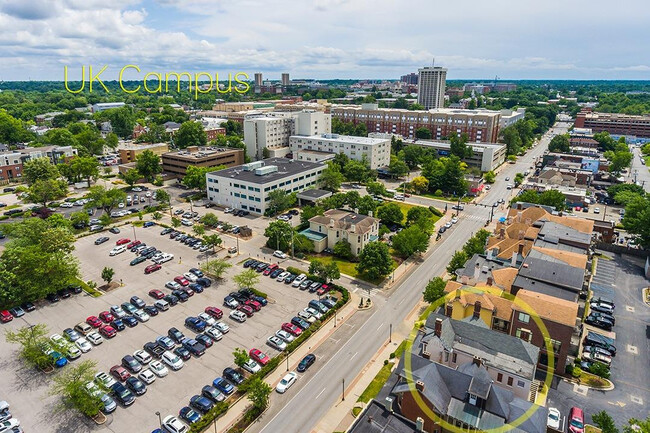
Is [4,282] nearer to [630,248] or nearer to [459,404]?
[459,404]

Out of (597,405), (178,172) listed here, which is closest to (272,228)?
(597,405)

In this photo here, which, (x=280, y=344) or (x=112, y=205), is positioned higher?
(x=112, y=205)

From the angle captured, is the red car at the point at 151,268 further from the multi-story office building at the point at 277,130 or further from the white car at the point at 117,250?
the multi-story office building at the point at 277,130

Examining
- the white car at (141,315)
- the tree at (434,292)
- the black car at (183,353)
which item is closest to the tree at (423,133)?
the tree at (434,292)

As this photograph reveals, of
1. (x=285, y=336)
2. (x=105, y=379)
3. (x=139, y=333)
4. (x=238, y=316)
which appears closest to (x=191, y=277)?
(x=139, y=333)

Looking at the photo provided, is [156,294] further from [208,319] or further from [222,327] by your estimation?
[222,327]

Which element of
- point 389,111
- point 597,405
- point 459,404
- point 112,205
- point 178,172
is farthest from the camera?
point 389,111

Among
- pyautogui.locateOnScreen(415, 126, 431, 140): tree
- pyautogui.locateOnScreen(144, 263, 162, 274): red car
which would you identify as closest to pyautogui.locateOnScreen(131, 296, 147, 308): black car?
pyautogui.locateOnScreen(144, 263, 162, 274): red car
